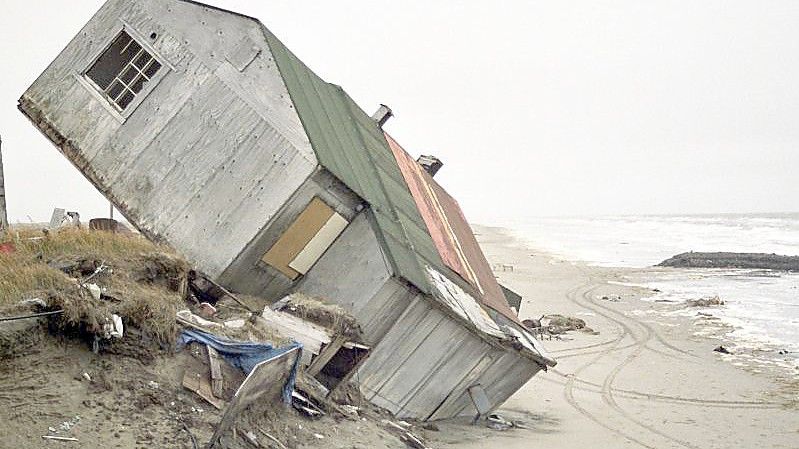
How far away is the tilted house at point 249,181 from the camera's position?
34.8ft

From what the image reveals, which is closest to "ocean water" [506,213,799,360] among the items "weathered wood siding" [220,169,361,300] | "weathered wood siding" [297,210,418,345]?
"weathered wood siding" [297,210,418,345]

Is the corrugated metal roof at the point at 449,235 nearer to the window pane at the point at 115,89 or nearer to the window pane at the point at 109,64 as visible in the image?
the window pane at the point at 115,89

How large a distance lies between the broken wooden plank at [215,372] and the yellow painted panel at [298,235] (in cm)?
247

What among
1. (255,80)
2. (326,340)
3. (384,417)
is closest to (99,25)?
(255,80)

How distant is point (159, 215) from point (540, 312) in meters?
17.5

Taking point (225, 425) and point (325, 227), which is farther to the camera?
point (325, 227)

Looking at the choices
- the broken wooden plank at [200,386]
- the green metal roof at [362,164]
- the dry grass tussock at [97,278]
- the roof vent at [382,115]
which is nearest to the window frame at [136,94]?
the green metal roof at [362,164]

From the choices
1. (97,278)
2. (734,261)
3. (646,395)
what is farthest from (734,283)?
(97,278)

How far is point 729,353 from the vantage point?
1983 cm

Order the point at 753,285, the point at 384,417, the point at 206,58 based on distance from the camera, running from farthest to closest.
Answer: the point at 753,285
the point at 206,58
the point at 384,417

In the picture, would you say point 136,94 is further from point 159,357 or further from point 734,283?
point 734,283

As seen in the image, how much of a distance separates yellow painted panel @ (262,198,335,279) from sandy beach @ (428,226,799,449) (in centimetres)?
309

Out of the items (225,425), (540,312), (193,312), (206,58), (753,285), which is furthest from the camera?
(753,285)

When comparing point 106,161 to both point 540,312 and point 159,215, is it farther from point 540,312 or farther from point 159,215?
point 540,312
